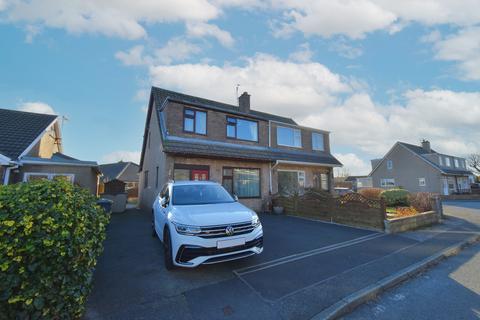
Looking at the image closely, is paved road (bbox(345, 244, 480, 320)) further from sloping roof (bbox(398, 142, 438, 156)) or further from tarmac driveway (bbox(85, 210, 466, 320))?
sloping roof (bbox(398, 142, 438, 156))

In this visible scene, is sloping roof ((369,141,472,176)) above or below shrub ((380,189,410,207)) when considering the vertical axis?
above

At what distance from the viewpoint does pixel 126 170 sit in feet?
127

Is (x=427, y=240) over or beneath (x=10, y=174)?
beneath

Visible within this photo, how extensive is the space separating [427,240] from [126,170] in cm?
4132

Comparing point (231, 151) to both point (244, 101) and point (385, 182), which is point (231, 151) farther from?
point (385, 182)

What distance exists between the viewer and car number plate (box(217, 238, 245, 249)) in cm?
404

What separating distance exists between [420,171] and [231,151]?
106ft

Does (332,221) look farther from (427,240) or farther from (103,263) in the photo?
(103,263)

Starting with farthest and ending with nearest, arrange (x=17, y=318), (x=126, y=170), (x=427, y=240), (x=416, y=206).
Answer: (x=126, y=170), (x=416, y=206), (x=427, y=240), (x=17, y=318)

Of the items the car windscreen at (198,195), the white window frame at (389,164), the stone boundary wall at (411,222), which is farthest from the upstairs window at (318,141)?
the white window frame at (389,164)

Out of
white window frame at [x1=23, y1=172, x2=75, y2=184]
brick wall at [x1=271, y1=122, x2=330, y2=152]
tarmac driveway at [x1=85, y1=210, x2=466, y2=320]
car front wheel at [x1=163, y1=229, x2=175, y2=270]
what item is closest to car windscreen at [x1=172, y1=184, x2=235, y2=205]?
car front wheel at [x1=163, y1=229, x2=175, y2=270]

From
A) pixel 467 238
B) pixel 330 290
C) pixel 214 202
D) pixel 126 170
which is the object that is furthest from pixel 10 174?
pixel 126 170

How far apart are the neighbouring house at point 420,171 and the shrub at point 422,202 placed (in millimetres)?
23893

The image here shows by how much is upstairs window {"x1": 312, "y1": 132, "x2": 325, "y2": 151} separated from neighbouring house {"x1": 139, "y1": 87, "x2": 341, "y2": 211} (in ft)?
0.89
